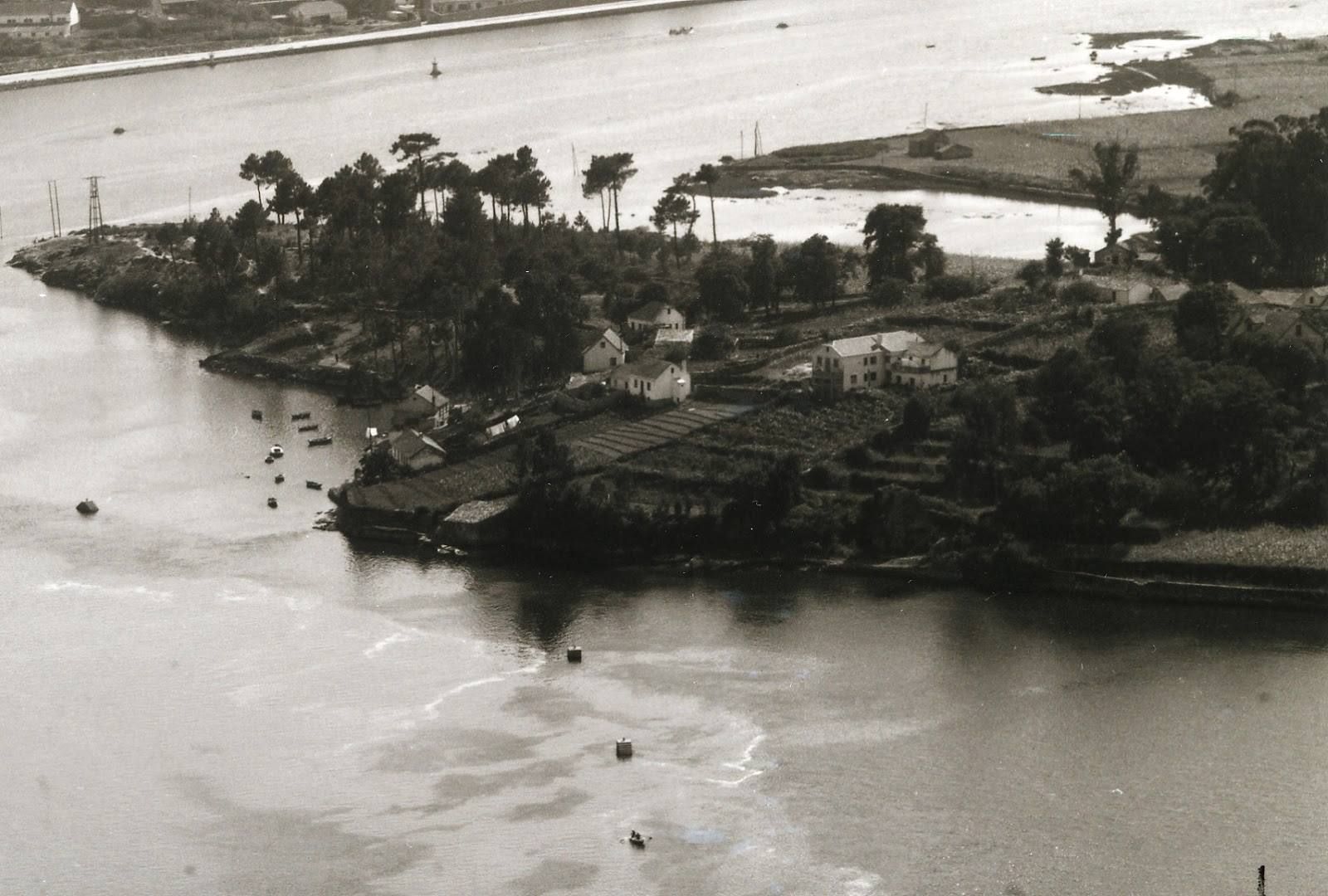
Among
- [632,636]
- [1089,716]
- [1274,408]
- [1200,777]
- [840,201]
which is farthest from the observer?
[840,201]

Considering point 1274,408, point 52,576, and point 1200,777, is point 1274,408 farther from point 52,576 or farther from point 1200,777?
point 52,576

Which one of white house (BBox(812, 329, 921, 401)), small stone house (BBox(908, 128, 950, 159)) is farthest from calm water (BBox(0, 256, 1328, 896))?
small stone house (BBox(908, 128, 950, 159))

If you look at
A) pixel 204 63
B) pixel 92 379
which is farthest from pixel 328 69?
pixel 92 379

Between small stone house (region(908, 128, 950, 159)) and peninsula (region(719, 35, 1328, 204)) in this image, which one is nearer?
peninsula (region(719, 35, 1328, 204))

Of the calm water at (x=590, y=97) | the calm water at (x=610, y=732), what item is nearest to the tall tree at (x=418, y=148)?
the calm water at (x=590, y=97)

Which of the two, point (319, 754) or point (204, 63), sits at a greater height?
point (204, 63)

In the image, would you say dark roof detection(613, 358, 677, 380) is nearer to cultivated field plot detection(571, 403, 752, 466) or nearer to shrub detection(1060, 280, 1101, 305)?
cultivated field plot detection(571, 403, 752, 466)

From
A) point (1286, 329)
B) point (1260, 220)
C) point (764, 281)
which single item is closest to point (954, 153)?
point (1260, 220)

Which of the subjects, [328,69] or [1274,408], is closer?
[1274,408]
